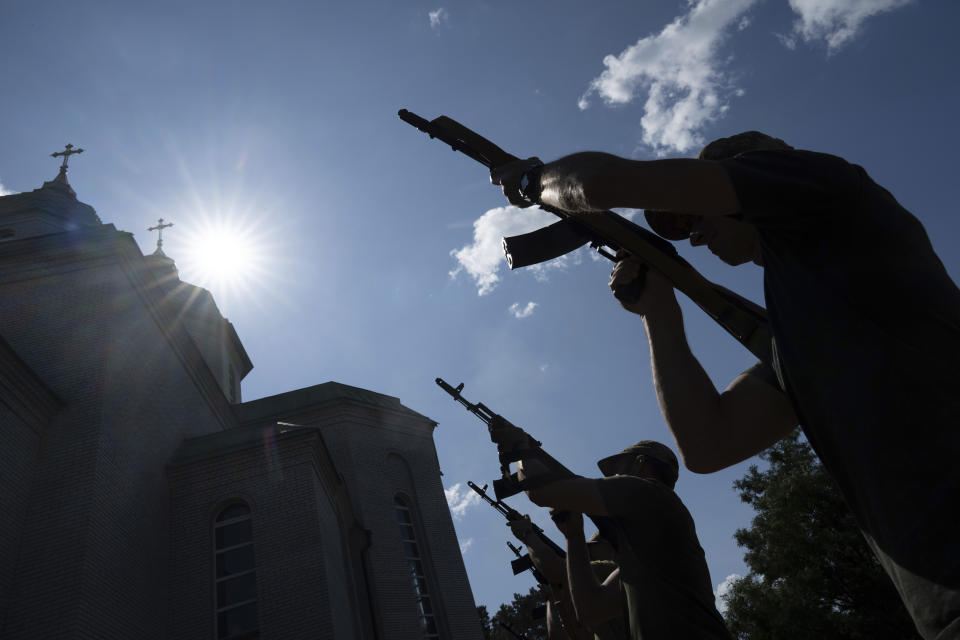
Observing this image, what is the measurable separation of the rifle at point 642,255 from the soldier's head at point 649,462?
5.28 ft

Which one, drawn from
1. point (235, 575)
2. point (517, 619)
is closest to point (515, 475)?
point (235, 575)

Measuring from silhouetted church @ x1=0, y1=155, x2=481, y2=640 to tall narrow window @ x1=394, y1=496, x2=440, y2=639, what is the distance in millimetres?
87

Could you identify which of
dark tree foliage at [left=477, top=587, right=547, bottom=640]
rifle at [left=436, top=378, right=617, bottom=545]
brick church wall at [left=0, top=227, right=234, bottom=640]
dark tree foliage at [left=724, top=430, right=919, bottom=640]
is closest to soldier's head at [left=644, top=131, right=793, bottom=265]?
rifle at [left=436, top=378, right=617, bottom=545]

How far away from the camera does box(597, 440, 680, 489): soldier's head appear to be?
3.55 meters

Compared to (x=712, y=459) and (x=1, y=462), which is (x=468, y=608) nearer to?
(x=1, y=462)

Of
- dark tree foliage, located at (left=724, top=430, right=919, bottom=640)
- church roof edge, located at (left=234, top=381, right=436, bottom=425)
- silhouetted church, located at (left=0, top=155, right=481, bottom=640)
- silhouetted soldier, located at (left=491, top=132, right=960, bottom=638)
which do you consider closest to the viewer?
silhouetted soldier, located at (left=491, top=132, right=960, bottom=638)

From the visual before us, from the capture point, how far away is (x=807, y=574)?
17969 millimetres

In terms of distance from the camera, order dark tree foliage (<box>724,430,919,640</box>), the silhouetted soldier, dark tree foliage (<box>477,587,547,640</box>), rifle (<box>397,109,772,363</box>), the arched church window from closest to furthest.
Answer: the silhouetted soldier < rifle (<box>397,109,772,363</box>) < dark tree foliage (<box>724,430,919,640</box>) < the arched church window < dark tree foliage (<box>477,587,547,640</box>)

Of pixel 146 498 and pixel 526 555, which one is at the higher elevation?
pixel 146 498

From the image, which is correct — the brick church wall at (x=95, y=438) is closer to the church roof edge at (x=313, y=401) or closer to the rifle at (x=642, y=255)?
the church roof edge at (x=313, y=401)

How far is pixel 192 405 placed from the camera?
55.7 ft

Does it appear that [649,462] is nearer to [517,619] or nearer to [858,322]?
[858,322]

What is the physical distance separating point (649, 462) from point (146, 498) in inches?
497

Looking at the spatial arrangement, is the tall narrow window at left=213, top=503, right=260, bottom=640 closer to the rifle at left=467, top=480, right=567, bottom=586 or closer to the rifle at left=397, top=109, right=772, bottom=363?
the rifle at left=467, top=480, right=567, bottom=586
